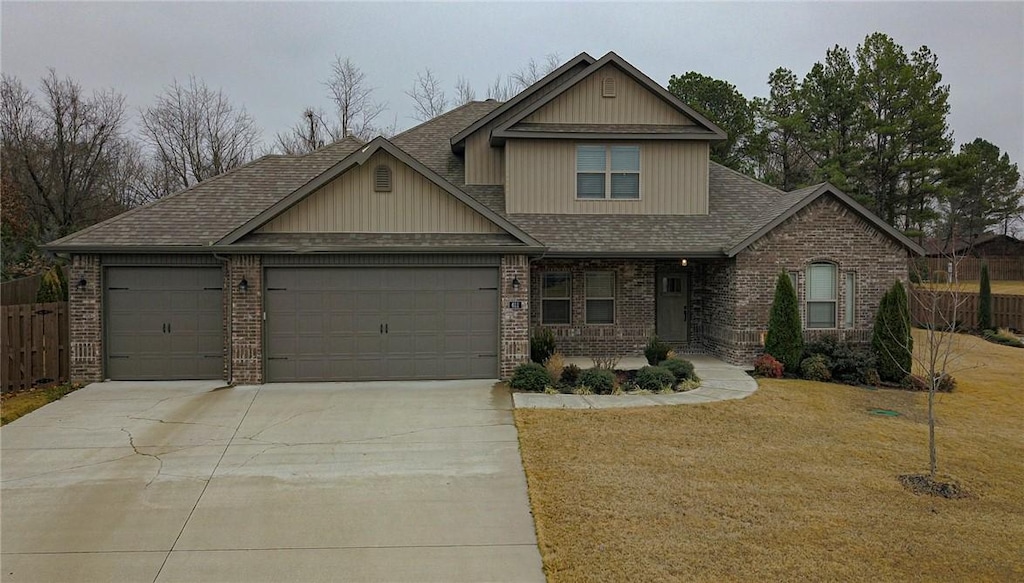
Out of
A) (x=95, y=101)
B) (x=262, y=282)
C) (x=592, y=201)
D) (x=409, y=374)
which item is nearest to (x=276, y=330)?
(x=262, y=282)

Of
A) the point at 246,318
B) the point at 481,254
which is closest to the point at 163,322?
the point at 246,318

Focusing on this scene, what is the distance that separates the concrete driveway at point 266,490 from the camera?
18.5ft

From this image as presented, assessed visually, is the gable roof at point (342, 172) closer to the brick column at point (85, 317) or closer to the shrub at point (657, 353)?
the brick column at point (85, 317)

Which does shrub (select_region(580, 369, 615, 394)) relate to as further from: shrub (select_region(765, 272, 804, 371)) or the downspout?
the downspout

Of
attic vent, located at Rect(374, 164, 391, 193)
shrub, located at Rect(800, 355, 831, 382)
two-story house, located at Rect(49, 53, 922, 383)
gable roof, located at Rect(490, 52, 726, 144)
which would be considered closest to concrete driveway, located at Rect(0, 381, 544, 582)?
two-story house, located at Rect(49, 53, 922, 383)

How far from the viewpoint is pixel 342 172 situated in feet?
40.8

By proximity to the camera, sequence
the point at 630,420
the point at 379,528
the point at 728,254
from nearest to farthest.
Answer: the point at 379,528 → the point at 630,420 → the point at 728,254

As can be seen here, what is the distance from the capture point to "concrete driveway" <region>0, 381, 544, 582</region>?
5641 millimetres

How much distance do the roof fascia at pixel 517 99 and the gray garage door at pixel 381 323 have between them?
5.25 meters

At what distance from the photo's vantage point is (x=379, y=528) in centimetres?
630

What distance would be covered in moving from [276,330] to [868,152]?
3021 cm

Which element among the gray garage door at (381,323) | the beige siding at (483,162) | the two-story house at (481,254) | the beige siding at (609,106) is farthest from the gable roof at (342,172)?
the beige siding at (483,162)

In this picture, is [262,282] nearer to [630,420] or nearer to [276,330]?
[276,330]

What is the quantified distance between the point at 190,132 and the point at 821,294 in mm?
34498
